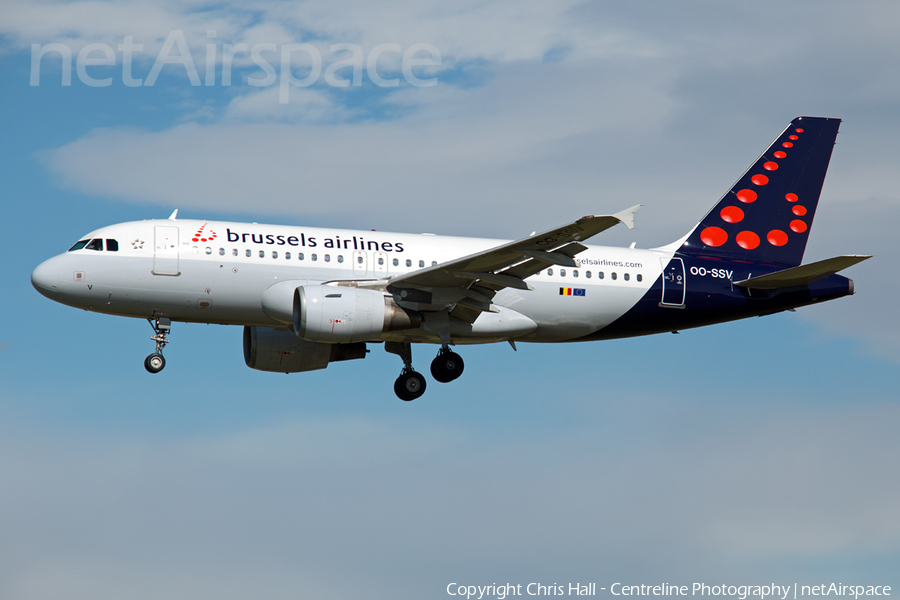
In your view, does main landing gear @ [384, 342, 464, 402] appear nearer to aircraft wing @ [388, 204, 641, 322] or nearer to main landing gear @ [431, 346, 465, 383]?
main landing gear @ [431, 346, 465, 383]

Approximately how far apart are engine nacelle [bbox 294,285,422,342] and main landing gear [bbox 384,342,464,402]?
107 inches

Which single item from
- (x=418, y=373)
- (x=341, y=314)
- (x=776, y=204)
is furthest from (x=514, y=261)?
(x=776, y=204)

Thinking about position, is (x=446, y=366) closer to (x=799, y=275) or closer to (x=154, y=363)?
(x=154, y=363)

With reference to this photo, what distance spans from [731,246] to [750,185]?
2902mm

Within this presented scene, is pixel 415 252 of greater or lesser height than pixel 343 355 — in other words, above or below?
above

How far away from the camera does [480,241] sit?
31.1m

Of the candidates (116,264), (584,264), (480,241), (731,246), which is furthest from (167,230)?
(731,246)

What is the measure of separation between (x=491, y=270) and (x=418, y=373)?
492 cm

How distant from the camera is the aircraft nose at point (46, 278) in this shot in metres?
27.9

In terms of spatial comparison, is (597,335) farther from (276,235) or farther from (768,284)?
(276,235)

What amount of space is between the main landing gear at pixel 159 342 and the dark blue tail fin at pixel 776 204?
15.3m

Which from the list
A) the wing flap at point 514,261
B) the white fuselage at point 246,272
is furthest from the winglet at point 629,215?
the white fuselage at point 246,272

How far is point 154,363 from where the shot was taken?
28.8 meters

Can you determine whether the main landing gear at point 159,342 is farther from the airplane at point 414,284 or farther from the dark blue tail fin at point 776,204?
the dark blue tail fin at point 776,204
